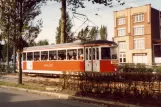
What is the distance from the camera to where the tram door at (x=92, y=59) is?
82.8 feet

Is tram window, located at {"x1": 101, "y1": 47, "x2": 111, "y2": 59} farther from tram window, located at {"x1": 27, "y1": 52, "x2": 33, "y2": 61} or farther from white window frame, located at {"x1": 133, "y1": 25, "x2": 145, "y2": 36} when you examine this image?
white window frame, located at {"x1": 133, "y1": 25, "x2": 145, "y2": 36}

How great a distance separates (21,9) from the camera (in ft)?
68.6

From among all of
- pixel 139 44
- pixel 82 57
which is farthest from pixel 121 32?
pixel 82 57

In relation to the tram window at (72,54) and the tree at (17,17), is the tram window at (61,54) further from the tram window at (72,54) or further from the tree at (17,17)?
the tree at (17,17)

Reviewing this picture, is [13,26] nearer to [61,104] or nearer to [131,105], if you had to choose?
[61,104]

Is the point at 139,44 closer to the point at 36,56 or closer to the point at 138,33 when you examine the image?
the point at 138,33

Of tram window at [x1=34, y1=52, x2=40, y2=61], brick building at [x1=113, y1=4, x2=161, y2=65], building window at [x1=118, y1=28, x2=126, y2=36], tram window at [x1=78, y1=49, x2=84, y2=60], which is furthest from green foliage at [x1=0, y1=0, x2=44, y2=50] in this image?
building window at [x1=118, y1=28, x2=126, y2=36]

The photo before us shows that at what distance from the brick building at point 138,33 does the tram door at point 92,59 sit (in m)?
42.2

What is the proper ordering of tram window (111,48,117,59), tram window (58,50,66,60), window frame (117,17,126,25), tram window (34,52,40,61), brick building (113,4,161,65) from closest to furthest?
1. tram window (111,48,117,59)
2. tram window (58,50,66,60)
3. tram window (34,52,40,61)
4. brick building (113,4,161,65)
5. window frame (117,17,126,25)

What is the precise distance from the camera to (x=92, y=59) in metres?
25.3

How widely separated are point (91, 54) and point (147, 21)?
4572 cm

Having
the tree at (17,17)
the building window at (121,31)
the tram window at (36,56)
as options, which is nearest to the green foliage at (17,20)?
the tree at (17,17)

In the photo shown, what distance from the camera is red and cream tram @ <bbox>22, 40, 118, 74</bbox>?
25234mm

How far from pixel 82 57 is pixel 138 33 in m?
46.5
